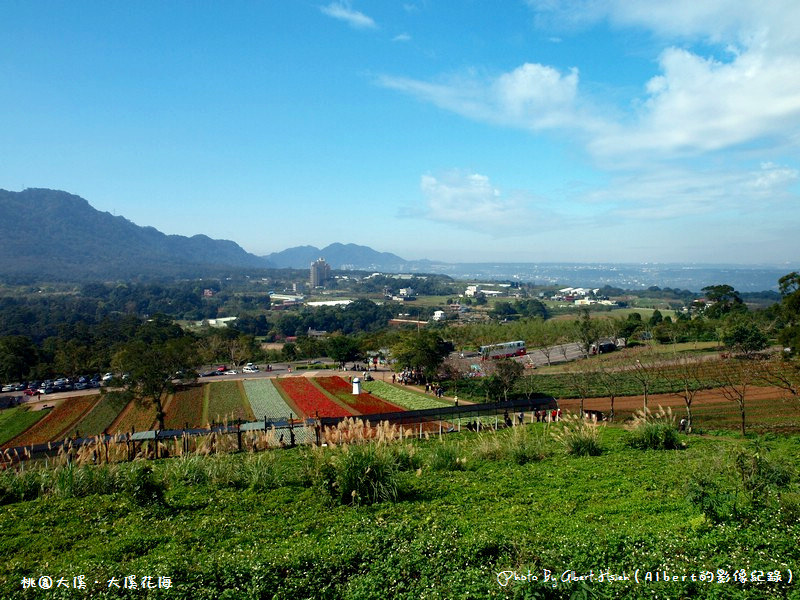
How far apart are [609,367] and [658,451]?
3144 cm

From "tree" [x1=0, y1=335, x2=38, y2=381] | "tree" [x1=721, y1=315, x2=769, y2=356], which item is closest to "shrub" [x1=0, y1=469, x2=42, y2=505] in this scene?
"tree" [x1=721, y1=315, x2=769, y2=356]

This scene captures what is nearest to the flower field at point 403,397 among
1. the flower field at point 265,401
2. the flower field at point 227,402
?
the flower field at point 265,401

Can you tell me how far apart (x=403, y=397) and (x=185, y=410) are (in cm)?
1386

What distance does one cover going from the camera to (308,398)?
32.7 metres

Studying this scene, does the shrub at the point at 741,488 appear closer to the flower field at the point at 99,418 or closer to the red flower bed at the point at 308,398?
the red flower bed at the point at 308,398

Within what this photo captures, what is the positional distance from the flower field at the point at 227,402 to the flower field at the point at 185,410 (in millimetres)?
658

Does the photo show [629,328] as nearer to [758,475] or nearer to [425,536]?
[758,475]

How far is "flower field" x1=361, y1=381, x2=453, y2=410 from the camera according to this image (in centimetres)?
2905

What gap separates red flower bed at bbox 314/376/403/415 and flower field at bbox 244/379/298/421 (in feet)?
12.0

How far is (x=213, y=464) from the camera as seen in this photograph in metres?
8.72

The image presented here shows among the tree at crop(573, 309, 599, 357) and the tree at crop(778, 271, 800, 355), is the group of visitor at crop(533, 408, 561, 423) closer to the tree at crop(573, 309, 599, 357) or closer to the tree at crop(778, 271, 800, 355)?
the tree at crop(778, 271, 800, 355)

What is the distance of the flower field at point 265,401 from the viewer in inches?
1112

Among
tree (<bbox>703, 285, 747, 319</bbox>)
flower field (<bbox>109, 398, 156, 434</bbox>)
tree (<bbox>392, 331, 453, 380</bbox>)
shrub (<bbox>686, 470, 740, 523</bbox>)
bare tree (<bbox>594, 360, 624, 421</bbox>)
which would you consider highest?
shrub (<bbox>686, 470, 740, 523</bbox>)

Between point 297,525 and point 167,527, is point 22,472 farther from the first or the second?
point 297,525
